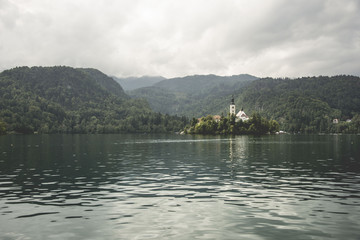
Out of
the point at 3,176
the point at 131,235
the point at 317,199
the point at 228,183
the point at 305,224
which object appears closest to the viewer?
the point at 131,235


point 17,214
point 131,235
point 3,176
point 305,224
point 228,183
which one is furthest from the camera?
point 3,176

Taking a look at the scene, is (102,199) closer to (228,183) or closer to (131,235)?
(131,235)

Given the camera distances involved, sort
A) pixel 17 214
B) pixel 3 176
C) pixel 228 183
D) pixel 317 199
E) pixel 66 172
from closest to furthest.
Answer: pixel 17 214 → pixel 317 199 → pixel 228 183 → pixel 3 176 → pixel 66 172

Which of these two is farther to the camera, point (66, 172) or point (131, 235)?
point (66, 172)

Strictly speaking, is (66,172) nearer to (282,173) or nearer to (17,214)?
(17,214)

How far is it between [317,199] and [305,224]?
742 centimetres

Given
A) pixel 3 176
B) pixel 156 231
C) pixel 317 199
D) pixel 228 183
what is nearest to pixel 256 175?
pixel 228 183

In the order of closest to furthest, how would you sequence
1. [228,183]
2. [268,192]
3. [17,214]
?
[17,214] → [268,192] → [228,183]

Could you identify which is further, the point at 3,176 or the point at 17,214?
the point at 3,176

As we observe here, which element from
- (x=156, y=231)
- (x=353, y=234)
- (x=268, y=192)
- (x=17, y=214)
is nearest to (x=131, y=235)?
(x=156, y=231)

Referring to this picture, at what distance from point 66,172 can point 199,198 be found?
22.6 metres

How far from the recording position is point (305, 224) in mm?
18094

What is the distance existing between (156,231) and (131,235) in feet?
4.55

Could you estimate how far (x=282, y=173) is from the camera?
130 ft
